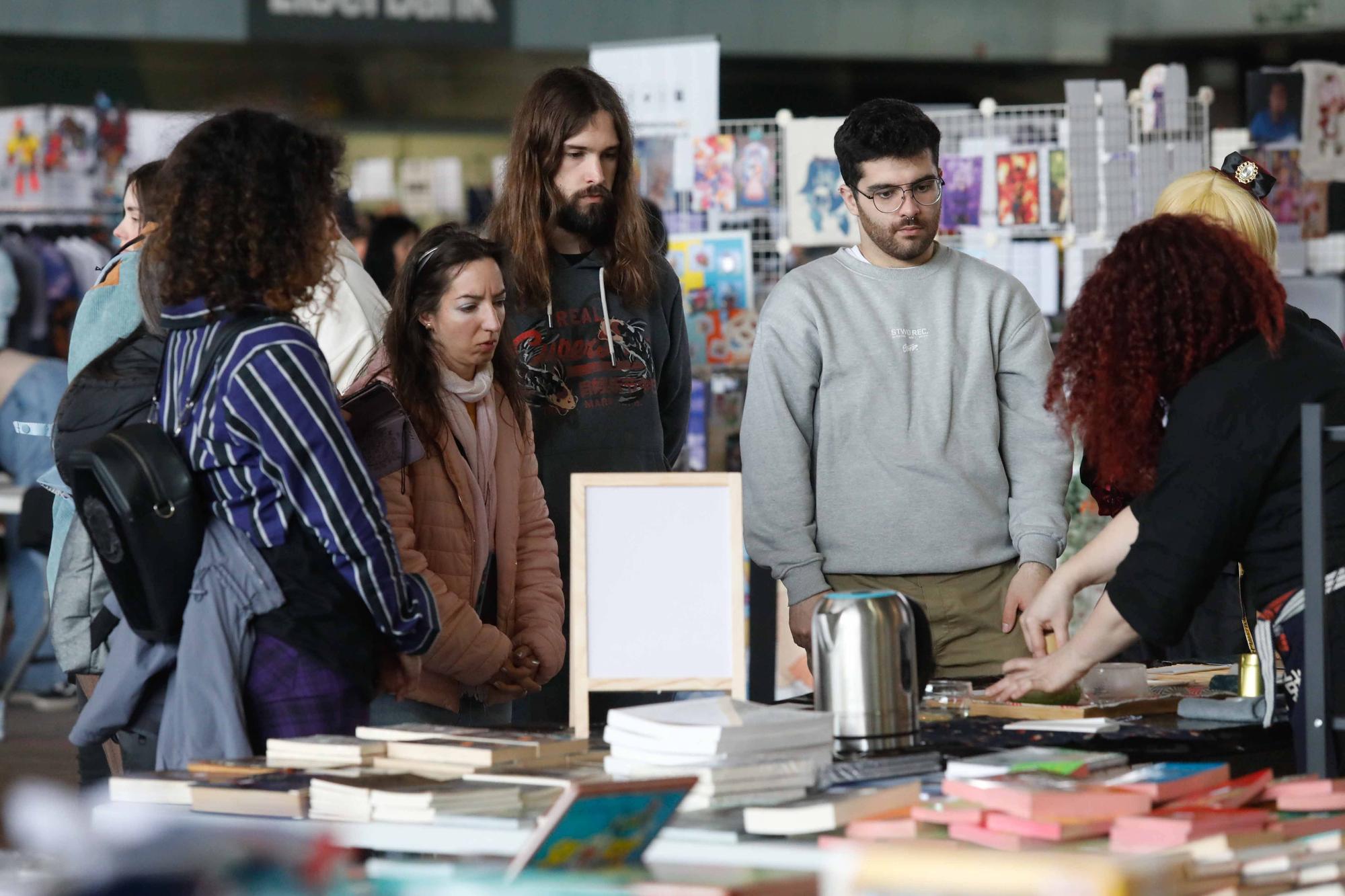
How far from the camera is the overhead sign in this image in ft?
36.7

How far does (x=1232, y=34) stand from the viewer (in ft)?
37.1

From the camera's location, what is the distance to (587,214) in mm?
3191

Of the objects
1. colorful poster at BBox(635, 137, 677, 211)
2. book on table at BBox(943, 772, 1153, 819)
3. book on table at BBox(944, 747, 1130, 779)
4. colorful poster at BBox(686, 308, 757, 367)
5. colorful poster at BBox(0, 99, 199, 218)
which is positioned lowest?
book on table at BBox(944, 747, 1130, 779)

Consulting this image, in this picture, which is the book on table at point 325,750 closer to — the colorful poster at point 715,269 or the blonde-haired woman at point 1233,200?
the blonde-haired woman at point 1233,200

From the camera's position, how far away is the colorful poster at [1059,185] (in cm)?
518

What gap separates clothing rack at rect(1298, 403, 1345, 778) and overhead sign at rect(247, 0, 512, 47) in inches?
396

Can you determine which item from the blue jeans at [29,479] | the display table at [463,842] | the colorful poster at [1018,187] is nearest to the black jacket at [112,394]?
the display table at [463,842]

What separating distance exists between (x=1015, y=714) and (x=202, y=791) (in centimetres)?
119

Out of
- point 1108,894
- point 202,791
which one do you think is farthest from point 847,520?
point 1108,894

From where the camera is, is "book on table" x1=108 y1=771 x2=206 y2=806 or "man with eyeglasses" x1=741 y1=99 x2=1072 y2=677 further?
"man with eyeglasses" x1=741 y1=99 x2=1072 y2=677

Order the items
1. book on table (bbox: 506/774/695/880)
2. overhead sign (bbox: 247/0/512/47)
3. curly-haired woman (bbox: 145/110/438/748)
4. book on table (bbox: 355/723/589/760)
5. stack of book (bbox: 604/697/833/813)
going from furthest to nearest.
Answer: overhead sign (bbox: 247/0/512/47)
curly-haired woman (bbox: 145/110/438/748)
book on table (bbox: 355/723/589/760)
stack of book (bbox: 604/697/833/813)
book on table (bbox: 506/774/695/880)

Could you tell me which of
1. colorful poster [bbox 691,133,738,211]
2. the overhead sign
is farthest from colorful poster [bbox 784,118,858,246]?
the overhead sign

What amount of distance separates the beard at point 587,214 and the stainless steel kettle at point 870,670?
1.23 meters

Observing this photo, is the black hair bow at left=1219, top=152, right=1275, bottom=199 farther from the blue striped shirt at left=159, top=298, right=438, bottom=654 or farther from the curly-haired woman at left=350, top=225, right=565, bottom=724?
the blue striped shirt at left=159, top=298, right=438, bottom=654
